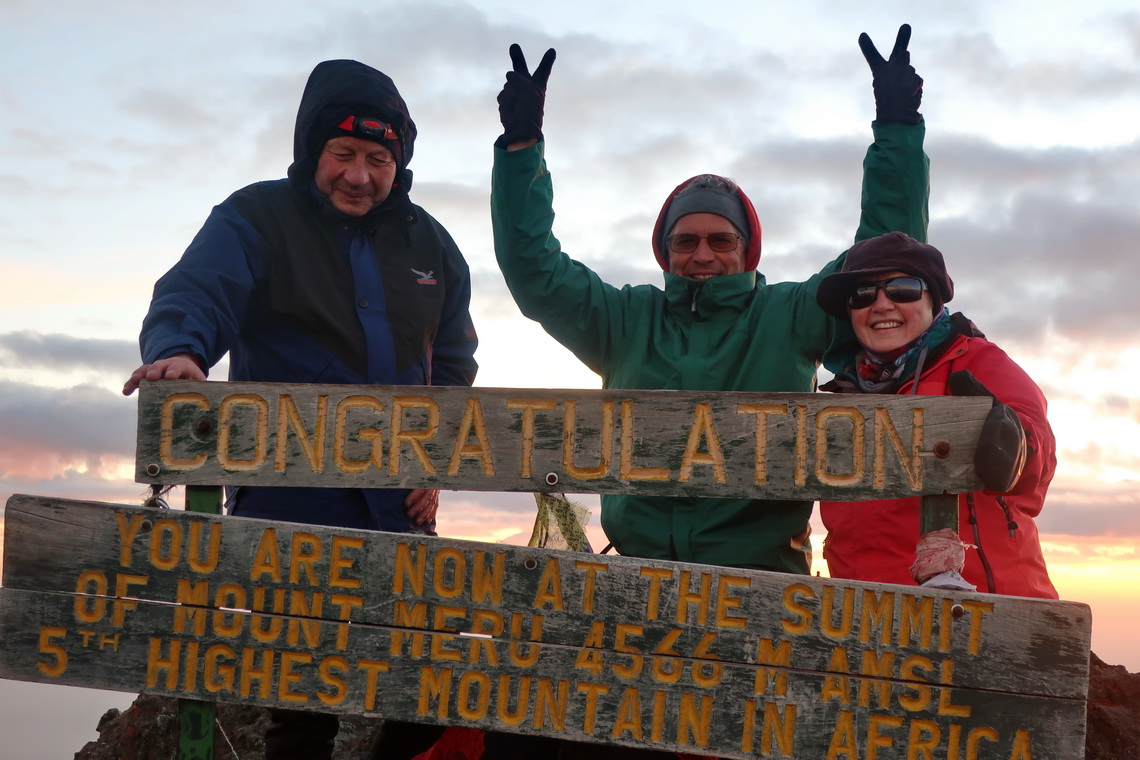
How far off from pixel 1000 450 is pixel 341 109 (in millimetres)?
2927

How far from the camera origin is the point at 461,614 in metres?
3.79

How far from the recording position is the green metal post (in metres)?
3.96

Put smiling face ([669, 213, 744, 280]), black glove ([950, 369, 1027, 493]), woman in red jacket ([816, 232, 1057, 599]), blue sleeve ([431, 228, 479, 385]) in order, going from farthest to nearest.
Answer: blue sleeve ([431, 228, 479, 385]) → smiling face ([669, 213, 744, 280]) → woman in red jacket ([816, 232, 1057, 599]) → black glove ([950, 369, 1027, 493])

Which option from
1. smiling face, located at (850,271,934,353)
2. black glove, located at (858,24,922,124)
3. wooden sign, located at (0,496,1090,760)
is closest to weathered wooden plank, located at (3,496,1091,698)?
wooden sign, located at (0,496,1090,760)

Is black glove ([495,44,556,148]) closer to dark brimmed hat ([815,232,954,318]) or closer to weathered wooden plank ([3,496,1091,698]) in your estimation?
dark brimmed hat ([815,232,954,318])

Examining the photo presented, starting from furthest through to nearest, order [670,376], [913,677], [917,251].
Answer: [670,376] < [917,251] < [913,677]

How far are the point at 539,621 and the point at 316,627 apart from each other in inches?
30.4

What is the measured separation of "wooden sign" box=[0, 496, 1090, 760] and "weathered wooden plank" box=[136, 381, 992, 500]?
0.24 metres

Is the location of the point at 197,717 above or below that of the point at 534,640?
below

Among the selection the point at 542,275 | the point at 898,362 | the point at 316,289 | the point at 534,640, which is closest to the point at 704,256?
the point at 542,275

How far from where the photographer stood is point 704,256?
466 centimetres

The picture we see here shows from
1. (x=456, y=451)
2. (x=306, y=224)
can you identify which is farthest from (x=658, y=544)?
(x=306, y=224)

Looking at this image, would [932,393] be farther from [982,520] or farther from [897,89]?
[897,89]

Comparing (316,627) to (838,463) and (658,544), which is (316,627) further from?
(838,463)
